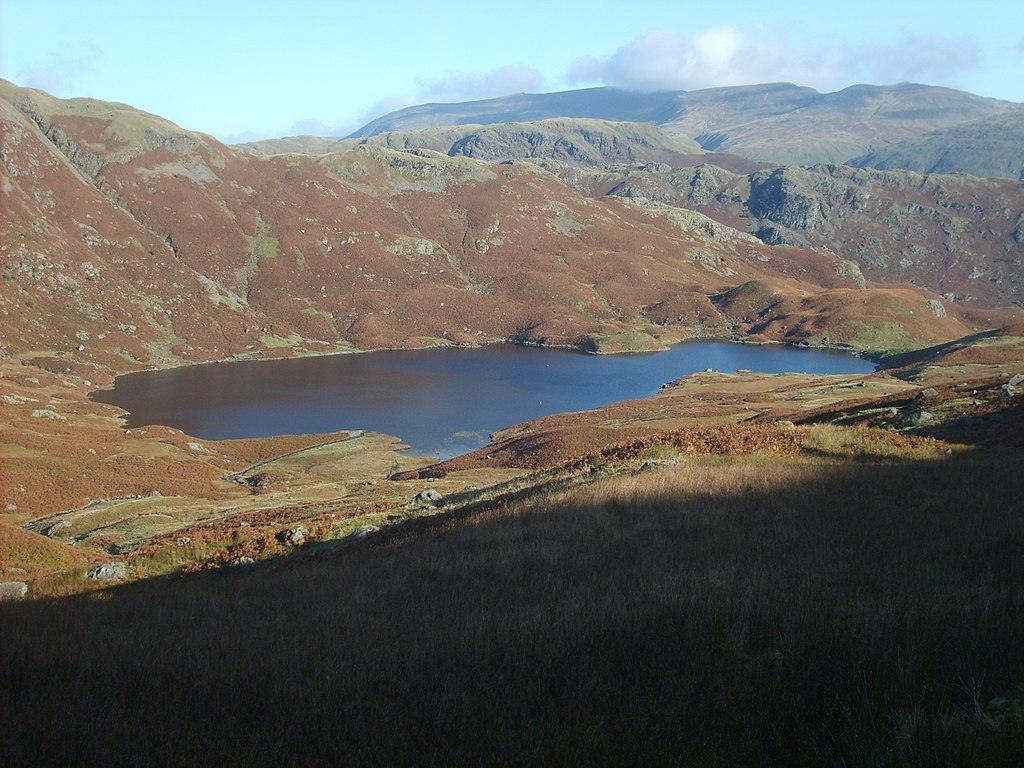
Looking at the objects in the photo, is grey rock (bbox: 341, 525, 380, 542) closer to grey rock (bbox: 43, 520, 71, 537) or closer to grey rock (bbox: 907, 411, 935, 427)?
grey rock (bbox: 907, 411, 935, 427)

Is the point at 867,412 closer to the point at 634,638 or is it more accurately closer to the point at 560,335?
the point at 634,638

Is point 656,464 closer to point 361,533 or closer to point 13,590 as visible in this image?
point 361,533

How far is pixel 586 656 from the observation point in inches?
292

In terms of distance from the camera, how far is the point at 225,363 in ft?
459

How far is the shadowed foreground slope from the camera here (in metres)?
5.62

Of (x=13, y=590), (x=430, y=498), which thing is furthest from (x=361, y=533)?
(x=430, y=498)

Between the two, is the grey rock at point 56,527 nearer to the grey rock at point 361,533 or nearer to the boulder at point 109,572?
the boulder at point 109,572

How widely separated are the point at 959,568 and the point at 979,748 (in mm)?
6144

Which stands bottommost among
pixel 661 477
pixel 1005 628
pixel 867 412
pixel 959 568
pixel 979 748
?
pixel 867 412

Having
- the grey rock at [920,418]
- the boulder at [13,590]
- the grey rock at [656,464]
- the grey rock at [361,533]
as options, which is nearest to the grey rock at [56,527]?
the grey rock at [361,533]

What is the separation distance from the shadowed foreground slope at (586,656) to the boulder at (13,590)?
304cm

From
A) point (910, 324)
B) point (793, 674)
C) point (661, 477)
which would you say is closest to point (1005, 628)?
point (793, 674)

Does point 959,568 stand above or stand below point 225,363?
above

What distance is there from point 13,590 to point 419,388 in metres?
96.5
